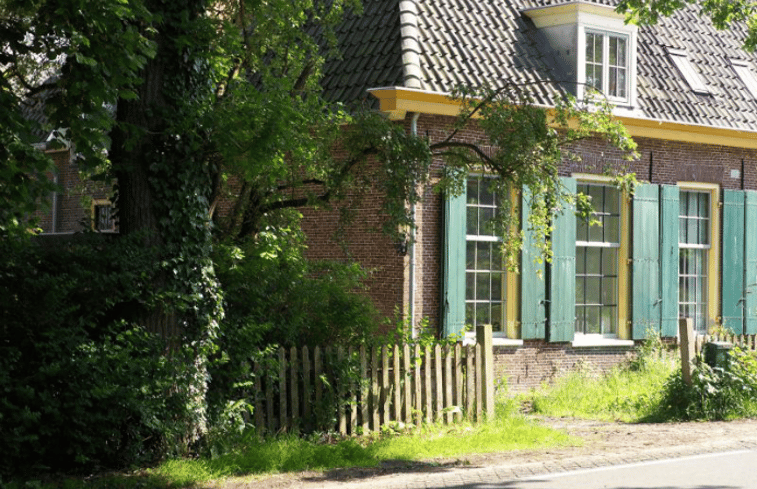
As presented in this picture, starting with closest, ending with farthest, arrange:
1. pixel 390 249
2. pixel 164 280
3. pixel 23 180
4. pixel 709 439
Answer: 1. pixel 23 180
2. pixel 164 280
3. pixel 709 439
4. pixel 390 249

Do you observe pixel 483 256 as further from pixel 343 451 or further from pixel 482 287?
pixel 343 451

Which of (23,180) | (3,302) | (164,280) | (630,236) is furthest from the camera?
(630,236)

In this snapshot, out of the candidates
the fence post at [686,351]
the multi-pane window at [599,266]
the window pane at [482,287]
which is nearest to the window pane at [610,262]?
the multi-pane window at [599,266]

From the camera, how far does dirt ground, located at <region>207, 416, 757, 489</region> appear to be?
988 centimetres

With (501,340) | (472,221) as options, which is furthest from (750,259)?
(472,221)

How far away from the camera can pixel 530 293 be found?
17578 mm

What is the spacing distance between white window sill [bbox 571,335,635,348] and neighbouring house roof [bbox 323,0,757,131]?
12.9 ft

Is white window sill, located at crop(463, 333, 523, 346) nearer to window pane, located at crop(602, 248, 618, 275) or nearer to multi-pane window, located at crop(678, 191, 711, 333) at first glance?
window pane, located at crop(602, 248, 618, 275)

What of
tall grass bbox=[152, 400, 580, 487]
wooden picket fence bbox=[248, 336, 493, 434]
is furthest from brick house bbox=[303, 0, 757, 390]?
tall grass bbox=[152, 400, 580, 487]

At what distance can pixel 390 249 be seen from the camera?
16.4m

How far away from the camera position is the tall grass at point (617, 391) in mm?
15336

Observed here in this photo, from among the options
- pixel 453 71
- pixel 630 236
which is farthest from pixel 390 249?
pixel 630 236

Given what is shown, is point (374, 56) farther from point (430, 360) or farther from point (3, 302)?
point (3, 302)

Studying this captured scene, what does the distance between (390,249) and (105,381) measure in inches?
293
